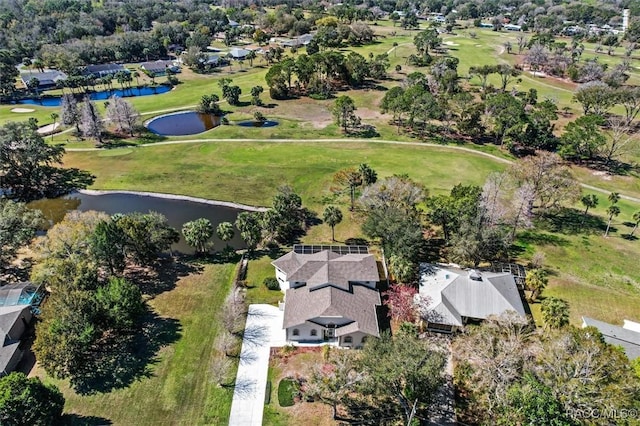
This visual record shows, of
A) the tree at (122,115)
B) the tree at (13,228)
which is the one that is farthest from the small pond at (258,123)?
the tree at (13,228)

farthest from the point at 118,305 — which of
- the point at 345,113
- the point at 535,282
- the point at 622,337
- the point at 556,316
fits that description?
the point at 345,113

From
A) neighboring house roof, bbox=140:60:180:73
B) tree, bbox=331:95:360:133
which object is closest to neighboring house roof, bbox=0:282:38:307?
tree, bbox=331:95:360:133

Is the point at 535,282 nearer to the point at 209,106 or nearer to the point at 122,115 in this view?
the point at 122,115

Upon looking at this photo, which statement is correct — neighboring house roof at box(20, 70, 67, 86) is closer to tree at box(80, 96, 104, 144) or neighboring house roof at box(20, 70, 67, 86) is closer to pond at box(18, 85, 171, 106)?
pond at box(18, 85, 171, 106)

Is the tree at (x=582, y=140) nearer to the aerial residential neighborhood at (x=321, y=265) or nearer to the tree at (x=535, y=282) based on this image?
the aerial residential neighborhood at (x=321, y=265)

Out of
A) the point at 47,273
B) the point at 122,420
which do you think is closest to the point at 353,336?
the point at 122,420
